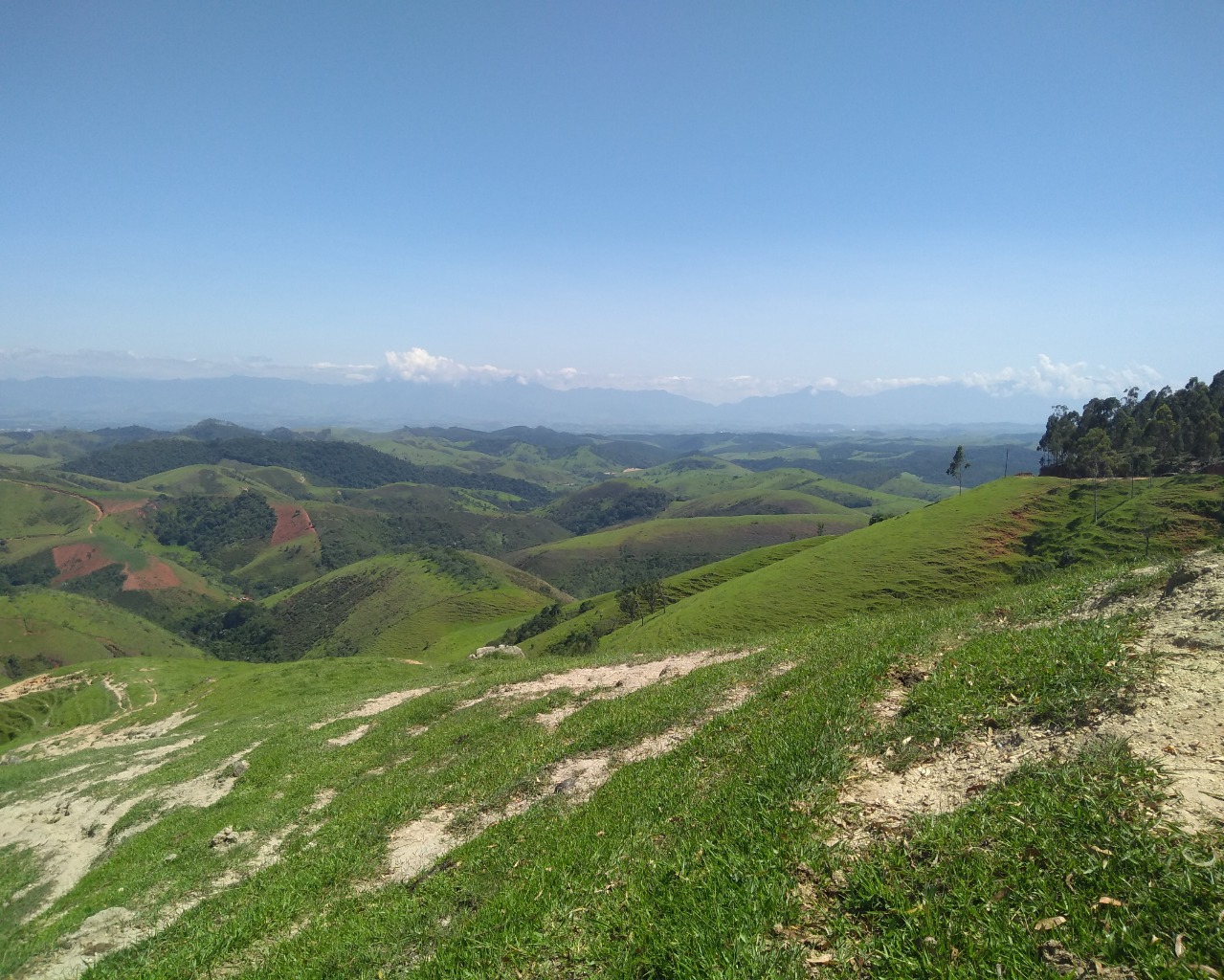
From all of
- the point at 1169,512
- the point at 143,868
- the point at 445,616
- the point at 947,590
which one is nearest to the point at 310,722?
the point at 143,868

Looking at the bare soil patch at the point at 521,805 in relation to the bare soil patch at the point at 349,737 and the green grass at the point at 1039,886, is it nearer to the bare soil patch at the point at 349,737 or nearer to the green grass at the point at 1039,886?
the green grass at the point at 1039,886

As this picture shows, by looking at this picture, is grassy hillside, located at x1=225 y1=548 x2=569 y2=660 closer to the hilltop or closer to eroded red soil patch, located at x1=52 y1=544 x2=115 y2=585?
eroded red soil patch, located at x1=52 y1=544 x2=115 y2=585

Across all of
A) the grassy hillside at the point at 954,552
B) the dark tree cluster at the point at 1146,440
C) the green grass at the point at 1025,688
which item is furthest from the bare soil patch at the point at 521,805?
the dark tree cluster at the point at 1146,440

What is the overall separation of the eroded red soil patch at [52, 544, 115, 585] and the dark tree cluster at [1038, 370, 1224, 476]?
272 metres

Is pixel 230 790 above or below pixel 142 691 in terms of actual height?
above

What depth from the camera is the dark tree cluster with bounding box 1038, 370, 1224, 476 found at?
89.9 metres

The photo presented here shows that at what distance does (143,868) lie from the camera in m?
14.0

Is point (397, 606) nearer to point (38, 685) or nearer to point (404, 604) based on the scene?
point (404, 604)

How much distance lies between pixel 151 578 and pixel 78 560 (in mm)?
32710

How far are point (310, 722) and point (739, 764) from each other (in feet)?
74.8

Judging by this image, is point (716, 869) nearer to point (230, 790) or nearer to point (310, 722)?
point (230, 790)

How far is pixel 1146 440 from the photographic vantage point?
95500 millimetres

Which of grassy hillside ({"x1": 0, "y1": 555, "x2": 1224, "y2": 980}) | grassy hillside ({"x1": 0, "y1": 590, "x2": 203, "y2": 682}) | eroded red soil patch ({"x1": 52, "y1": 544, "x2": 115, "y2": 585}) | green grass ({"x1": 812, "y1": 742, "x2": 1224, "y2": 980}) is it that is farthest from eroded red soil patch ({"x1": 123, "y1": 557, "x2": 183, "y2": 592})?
green grass ({"x1": 812, "y1": 742, "x2": 1224, "y2": 980})

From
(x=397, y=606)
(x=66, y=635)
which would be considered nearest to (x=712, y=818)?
(x=66, y=635)
